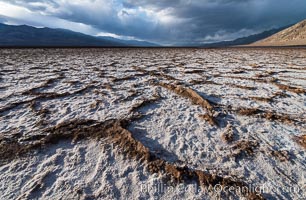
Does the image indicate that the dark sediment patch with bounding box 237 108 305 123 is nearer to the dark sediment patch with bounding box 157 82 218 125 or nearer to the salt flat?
the salt flat

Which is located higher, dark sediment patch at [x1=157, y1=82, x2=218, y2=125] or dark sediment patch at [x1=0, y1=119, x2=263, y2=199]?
dark sediment patch at [x1=157, y1=82, x2=218, y2=125]

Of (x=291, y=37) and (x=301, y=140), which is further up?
(x=291, y=37)

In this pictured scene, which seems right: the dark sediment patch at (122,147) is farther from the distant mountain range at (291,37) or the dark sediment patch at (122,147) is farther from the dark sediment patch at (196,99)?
the distant mountain range at (291,37)

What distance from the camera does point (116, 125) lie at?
2680 mm

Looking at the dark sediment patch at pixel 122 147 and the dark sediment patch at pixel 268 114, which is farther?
the dark sediment patch at pixel 268 114

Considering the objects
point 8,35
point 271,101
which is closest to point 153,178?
point 271,101

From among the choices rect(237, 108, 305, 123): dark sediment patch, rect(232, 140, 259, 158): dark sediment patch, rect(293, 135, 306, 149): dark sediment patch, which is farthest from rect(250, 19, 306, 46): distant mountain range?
rect(232, 140, 259, 158): dark sediment patch

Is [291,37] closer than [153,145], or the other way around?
[153,145]

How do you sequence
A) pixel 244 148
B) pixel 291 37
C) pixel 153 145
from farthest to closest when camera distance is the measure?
pixel 291 37 < pixel 153 145 < pixel 244 148

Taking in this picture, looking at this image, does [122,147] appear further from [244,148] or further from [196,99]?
[196,99]

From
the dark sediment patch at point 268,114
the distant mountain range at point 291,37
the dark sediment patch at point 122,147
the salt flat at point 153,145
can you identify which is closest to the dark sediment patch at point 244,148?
the salt flat at point 153,145

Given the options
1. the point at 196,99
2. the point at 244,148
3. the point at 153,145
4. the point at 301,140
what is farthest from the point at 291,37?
the point at 153,145

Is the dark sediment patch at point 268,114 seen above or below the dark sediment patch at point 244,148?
above

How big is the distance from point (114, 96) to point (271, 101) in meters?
3.14
